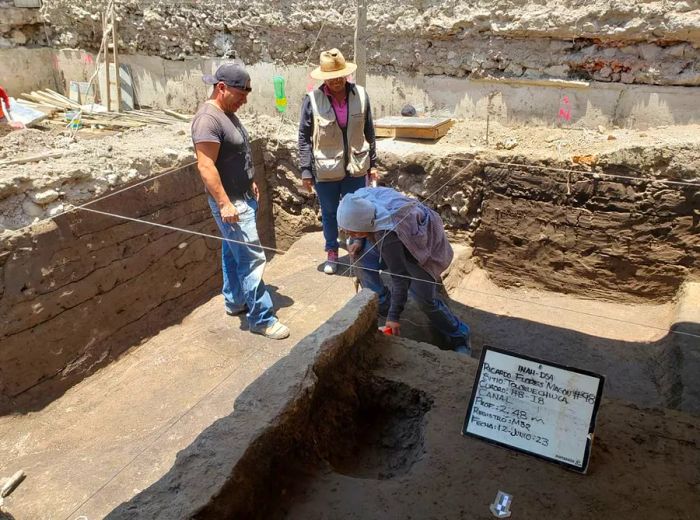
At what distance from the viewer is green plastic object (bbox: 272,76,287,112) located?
7.57 m

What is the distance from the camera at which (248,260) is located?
4.30 metres

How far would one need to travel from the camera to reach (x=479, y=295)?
5.50 m

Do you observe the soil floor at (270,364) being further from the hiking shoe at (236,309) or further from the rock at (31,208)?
the rock at (31,208)

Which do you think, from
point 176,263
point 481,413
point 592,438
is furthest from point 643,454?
point 176,263

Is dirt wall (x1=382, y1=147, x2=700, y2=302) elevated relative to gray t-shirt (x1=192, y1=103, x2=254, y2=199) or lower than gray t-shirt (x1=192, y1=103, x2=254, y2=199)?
lower

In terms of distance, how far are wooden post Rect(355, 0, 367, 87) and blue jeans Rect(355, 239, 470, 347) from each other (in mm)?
2911

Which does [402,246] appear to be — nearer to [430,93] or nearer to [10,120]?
[430,93]

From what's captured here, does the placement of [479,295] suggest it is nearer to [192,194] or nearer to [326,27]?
[192,194]

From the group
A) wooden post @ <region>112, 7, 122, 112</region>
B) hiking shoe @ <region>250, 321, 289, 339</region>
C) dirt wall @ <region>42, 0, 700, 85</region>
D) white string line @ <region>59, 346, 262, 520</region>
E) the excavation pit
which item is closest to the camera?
the excavation pit

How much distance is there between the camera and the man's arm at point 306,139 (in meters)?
4.70

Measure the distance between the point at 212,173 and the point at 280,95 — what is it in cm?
416

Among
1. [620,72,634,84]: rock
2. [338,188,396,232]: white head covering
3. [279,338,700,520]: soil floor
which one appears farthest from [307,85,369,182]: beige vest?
[620,72,634,84]: rock

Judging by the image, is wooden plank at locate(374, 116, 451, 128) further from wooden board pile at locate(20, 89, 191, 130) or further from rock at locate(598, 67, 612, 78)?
wooden board pile at locate(20, 89, 191, 130)

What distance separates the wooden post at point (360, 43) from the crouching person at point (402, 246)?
2839mm
